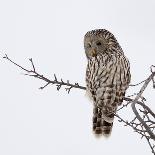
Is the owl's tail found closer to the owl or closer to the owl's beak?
the owl

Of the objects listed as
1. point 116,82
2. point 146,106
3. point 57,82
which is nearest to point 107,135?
point 116,82

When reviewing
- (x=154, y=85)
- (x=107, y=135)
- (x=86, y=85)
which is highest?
(x=154, y=85)

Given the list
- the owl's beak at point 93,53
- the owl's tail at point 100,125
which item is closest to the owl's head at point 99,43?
the owl's beak at point 93,53

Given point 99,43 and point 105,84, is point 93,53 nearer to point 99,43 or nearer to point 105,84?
point 99,43

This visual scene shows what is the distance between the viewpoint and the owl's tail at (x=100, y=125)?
6.25 metres

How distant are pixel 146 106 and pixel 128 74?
2.34m

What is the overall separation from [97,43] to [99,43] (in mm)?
47

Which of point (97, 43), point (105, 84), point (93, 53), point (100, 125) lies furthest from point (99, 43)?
point (100, 125)

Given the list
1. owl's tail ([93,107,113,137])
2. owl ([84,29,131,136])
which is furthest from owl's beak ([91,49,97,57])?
owl's tail ([93,107,113,137])

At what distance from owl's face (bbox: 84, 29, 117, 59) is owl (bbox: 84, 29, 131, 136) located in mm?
32

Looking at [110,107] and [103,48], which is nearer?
[110,107]

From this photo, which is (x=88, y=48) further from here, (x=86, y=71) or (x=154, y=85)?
(x=154, y=85)

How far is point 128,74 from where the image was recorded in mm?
6625

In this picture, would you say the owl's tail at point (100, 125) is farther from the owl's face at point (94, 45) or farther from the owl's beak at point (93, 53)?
the owl's face at point (94, 45)
